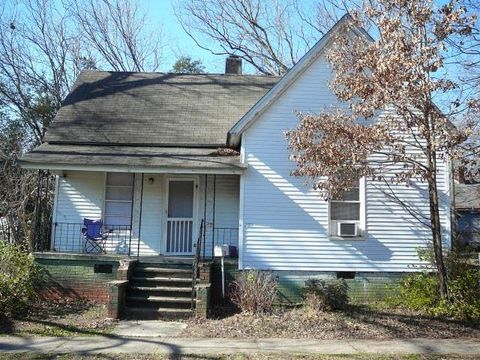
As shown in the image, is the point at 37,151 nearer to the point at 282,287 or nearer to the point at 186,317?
the point at 186,317

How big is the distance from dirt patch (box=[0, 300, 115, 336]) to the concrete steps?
72 centimetres

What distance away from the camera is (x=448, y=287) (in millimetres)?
10484

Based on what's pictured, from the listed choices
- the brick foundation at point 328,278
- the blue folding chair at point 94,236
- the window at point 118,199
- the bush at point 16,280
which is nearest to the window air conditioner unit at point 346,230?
the brick foundation at point 328,278

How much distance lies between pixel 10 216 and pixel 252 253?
9.81m

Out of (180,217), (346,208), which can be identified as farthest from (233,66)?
(346,208)

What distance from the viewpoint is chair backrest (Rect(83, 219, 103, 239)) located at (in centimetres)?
1291

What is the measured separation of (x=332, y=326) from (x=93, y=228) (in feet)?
22.4

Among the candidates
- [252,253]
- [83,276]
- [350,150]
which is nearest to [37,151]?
[83,276]

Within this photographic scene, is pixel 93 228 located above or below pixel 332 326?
above

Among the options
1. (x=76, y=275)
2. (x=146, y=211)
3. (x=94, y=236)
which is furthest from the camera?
(x=146, y=211)

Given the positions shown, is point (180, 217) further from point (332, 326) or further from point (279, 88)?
point (332, 326)

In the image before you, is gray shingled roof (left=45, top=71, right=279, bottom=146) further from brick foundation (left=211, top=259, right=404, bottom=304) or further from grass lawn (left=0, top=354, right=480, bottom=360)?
grass lawn (left=0, top=354, right=480, bottom=360)

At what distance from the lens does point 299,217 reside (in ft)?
39.4

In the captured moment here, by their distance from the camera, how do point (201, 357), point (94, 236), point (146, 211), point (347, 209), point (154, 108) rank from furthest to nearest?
point (154, 108)
point (146, 211)
point (94, 236)
point (347, 209)
point (201, 357)
